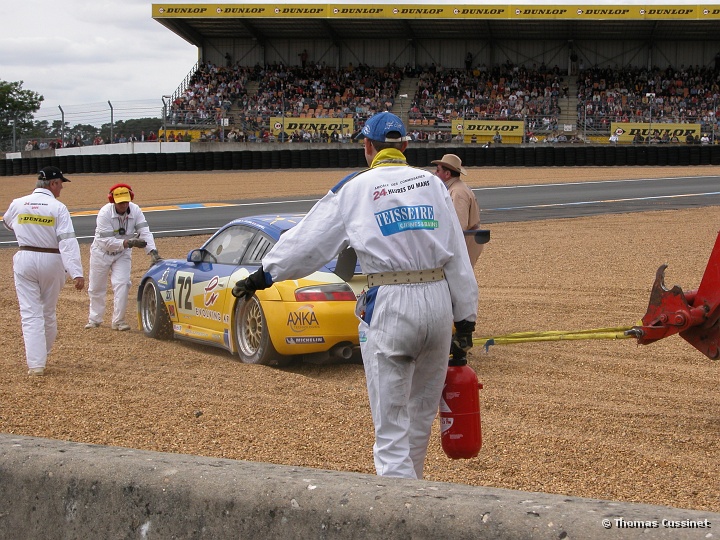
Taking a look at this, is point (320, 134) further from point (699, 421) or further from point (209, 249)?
point (699, 421)

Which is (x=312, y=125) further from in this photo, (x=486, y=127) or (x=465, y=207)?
(x=465, y=207)

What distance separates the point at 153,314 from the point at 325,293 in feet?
8.85

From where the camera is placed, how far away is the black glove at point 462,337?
13.9 feet

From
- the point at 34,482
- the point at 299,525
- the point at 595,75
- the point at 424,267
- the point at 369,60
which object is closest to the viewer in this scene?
the point at 299,525

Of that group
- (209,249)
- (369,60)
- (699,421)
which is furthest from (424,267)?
(369,60)

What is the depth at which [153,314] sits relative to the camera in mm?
9828

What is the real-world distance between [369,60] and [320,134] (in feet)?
52.5

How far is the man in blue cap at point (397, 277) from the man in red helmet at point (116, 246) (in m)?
6.49

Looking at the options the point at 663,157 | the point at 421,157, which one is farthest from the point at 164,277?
the point at 663,157

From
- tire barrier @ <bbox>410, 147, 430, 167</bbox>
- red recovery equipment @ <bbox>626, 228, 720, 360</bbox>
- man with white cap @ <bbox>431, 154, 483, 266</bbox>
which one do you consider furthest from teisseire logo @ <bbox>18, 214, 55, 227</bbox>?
tire barrier @ <bbox>410, 147, 430, 167</bbox>

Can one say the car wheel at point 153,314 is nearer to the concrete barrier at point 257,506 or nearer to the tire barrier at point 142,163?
the concrete barrier at point 257,506

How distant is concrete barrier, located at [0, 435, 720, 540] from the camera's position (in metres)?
2.19

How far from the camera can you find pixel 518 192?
26750 mm

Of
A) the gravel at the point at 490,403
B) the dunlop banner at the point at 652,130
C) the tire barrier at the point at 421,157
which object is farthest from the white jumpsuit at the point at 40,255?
the dunlop banner at the point at 652,130
